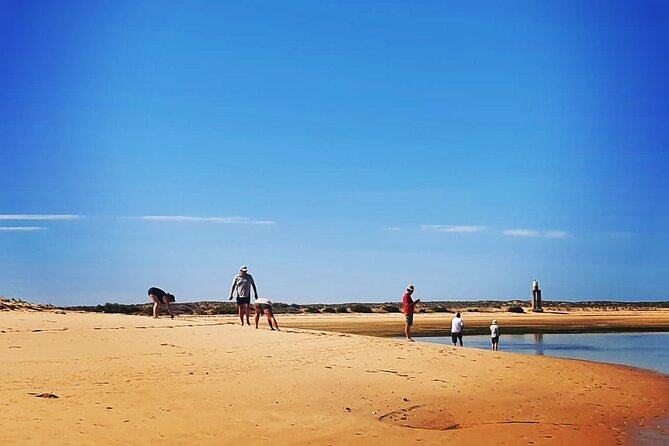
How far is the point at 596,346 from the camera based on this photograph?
30172 millimetres

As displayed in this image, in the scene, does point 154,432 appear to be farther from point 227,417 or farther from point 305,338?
point 305,338

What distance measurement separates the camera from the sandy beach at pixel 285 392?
952cm

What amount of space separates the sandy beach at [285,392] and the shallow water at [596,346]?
194 inches

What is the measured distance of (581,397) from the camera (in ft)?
49.6

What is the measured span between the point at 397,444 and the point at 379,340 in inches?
473

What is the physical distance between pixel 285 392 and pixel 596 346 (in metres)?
21.5

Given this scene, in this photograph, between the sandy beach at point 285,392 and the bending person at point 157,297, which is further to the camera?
the bending person at point 157,297

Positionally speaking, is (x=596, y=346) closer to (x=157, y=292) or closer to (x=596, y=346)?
(x=596, y=346)

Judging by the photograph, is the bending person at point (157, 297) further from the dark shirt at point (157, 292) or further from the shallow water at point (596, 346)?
the shallow water at point (596, 346)

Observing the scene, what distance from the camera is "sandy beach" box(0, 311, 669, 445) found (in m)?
9.52

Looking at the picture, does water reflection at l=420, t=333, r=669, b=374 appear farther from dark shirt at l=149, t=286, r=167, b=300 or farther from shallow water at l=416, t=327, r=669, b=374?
dark shirt at l=149, t=286, r=167, b=300

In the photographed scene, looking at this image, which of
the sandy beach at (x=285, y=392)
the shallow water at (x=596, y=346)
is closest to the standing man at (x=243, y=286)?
the sandy beach at (x=285, y=392)

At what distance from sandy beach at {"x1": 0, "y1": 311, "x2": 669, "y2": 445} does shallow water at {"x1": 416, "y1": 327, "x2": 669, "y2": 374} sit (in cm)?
494

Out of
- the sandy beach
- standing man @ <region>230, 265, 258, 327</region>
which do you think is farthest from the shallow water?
standing man @ <region>230, 265, 258, 327</region>
